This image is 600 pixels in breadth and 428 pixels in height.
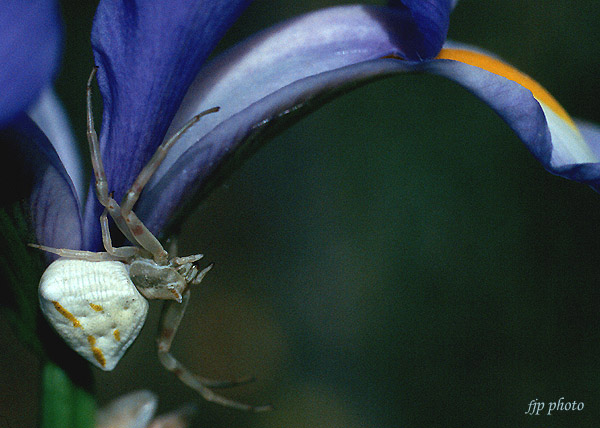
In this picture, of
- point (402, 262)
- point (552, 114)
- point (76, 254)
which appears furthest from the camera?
point (402, 262)

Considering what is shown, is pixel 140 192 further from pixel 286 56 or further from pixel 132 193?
pixel 286 56

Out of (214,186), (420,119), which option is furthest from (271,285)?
(214,186)

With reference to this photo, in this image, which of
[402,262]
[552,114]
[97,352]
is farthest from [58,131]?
[402,262]

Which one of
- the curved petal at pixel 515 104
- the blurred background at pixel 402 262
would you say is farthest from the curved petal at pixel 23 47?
the blurred background at pixel 402 262

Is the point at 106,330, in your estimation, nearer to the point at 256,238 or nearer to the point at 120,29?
the point at 120,29

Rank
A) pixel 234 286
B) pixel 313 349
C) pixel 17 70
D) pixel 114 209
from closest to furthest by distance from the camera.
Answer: pixel 17 70 → pixel 114 209 → pixel 313 349 → pixel 234 286

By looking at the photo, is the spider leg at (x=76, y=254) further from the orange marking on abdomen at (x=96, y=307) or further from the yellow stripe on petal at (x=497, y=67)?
the yellow stripe on petal at (x=497, y=67)
